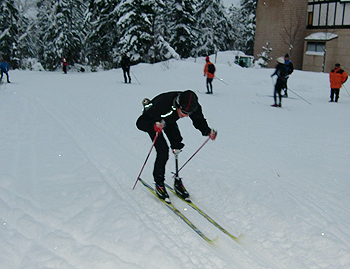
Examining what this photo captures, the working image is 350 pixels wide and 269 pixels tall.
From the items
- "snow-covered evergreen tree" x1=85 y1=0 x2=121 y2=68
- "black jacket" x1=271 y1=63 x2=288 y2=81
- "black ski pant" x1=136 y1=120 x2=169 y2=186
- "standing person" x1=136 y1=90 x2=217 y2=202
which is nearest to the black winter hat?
"standing person" x1=136 y1=90 x2=217 y2=202

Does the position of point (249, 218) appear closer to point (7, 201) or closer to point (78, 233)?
point (78, 233)

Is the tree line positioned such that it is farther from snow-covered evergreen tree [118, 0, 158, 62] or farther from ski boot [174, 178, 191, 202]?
ski boot [174, 178, 191, 202]

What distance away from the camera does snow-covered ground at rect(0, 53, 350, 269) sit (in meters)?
3.42

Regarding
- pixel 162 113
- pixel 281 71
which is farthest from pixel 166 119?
pixel 281 71

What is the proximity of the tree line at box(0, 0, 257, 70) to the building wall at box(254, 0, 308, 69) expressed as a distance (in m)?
7.64

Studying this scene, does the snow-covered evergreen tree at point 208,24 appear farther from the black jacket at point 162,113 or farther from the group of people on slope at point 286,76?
Answer: the black jacket at point 162,113

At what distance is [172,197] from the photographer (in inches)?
189

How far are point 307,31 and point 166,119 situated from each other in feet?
119

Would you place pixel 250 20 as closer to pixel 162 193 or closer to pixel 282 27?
pixel 282 27

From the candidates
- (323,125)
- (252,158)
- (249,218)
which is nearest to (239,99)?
(323,125)

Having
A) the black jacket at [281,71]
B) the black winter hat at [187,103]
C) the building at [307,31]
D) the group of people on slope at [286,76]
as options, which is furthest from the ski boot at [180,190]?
the building at [307,31]

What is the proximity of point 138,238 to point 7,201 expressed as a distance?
2.07m

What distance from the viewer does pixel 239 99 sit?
48.0 feet

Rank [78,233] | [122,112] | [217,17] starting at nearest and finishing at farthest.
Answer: [78,233] → [122,112] → [217,17]
